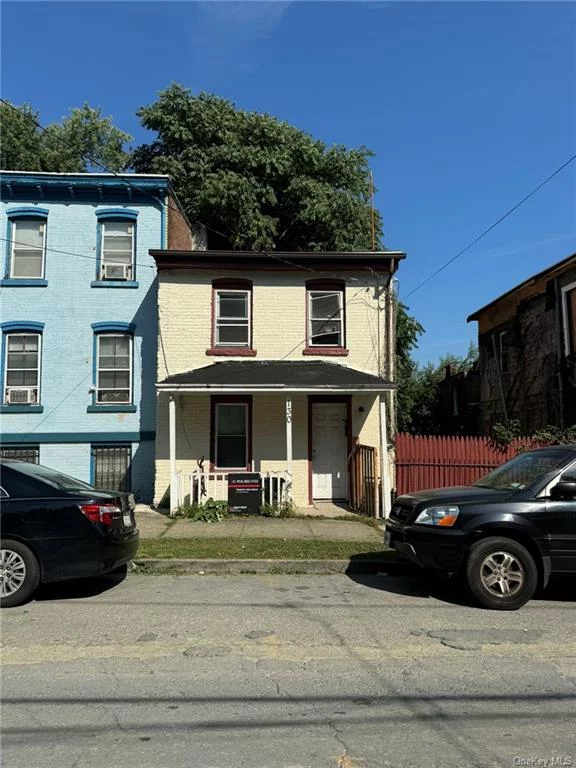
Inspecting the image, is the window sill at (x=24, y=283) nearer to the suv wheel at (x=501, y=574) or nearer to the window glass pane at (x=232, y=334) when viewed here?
the window glass pane at (x=232, y=334)

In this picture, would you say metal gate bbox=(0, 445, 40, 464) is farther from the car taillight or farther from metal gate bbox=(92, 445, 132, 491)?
the car taillight

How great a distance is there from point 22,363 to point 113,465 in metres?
3.47

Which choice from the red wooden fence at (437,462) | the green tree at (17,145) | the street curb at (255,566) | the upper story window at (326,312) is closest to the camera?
the street curb at (255,566)

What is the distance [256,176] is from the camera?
23594 mm

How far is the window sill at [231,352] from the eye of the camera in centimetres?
1435

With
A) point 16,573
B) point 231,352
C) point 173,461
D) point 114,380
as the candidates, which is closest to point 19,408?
point 114,380

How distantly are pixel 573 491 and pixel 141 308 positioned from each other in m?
11.7

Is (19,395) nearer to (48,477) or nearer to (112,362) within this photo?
(112,362)

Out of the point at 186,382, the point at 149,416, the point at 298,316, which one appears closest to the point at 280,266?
the point at 298,316

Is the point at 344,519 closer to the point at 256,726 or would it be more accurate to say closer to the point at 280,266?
the point at 280,266

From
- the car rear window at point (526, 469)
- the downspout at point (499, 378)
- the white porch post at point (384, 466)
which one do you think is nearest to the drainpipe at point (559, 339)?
the downspout at point (499, 378)

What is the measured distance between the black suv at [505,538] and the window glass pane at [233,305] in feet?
29.5

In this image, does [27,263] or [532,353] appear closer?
[27,263]

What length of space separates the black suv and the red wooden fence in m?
6.71
